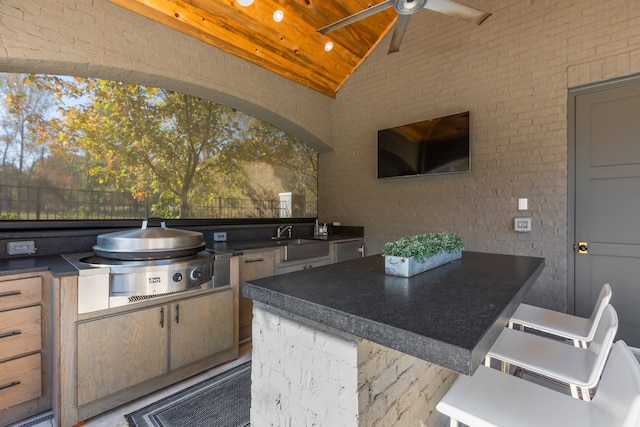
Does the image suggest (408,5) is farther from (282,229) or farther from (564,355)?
(282,229)

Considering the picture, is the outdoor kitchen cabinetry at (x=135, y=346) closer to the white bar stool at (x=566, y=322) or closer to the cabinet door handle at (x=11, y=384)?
the cabinet door handle at (x=11, y=384)

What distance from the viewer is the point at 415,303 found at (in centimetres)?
100

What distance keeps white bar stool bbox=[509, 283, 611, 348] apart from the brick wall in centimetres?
123

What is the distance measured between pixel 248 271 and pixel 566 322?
229 cm

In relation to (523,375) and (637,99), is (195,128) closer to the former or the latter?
(523,375)

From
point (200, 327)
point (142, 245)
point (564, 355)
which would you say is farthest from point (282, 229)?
point (564, 355)

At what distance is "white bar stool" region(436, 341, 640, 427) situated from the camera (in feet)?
3.01

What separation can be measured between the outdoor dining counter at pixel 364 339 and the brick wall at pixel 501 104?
182 centimetres

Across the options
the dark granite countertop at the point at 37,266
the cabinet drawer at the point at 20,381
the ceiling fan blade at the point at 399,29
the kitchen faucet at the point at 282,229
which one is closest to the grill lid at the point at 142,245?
the dark granite countertop at the point at 37,266

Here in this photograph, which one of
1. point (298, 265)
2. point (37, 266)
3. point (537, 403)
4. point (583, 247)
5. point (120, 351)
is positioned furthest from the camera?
point (298, 265)

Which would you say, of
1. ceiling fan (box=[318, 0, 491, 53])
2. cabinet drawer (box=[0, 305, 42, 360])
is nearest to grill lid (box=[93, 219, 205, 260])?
cabinet drawer (box=[0, 305, 42, 360])

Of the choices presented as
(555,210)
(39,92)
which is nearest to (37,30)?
(39,92)

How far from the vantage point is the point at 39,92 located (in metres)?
2.30

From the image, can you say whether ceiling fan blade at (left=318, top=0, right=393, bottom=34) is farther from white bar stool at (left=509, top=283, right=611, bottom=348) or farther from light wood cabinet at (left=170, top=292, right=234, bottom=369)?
light wood cabinet at (left=170, top=292, right=234, bottom=369)
